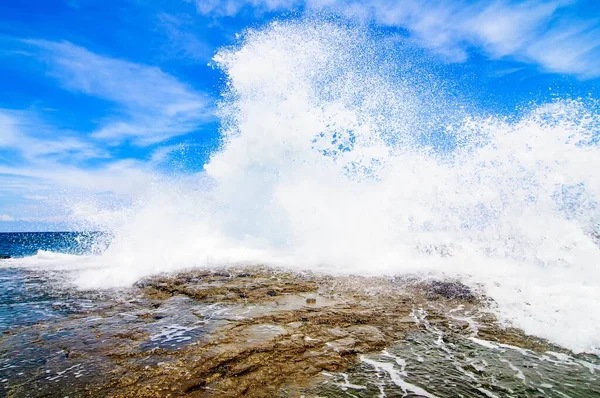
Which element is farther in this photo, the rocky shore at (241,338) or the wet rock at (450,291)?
the wet rock at (450,291)

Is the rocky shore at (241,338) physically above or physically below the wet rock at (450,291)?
below

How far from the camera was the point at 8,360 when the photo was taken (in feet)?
15.2

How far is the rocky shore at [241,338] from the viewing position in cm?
391

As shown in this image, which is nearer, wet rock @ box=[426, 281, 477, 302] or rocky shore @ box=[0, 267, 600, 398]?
rocky shore @ box=[0, 267, 600, 398]

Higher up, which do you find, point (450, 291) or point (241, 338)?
point (450, 291)

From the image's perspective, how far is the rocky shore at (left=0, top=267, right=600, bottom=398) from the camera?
3912 millimetres

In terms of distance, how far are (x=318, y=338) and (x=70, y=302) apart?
6.64 meters

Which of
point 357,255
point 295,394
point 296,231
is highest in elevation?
point 296,231

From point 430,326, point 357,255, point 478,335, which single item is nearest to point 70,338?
point 430,326

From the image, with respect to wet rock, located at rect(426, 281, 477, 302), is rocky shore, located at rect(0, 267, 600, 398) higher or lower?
lower

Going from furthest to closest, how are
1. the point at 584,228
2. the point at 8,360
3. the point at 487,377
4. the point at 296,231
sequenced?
1. the point at 296,231
2. the point at 584,228
3. the point at 8,360
4. the point at 487,377

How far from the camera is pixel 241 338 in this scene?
17.3 ft

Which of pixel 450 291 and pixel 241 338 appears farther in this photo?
pixel 450 291

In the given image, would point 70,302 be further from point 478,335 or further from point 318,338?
point 478,335
